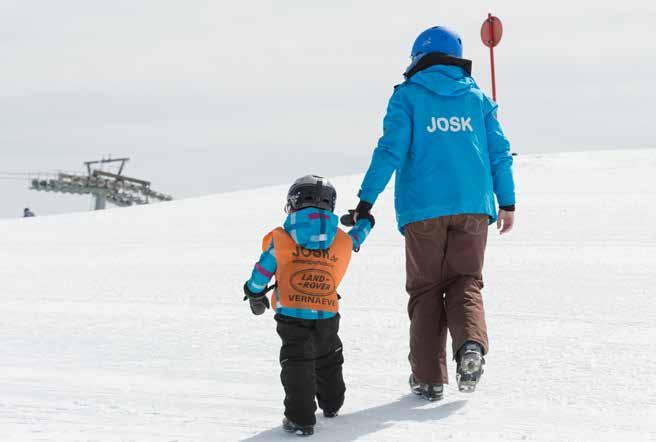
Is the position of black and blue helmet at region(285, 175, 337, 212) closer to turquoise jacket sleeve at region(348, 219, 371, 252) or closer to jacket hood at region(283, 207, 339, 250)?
jacket hood at region(283, 207, 339, 250)

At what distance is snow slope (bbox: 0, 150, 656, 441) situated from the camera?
10.9 ft

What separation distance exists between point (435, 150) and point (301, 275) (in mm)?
856

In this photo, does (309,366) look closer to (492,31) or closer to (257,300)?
(257,300)

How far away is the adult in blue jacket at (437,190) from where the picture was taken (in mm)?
3582

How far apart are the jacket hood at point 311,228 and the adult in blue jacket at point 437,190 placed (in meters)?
0.29

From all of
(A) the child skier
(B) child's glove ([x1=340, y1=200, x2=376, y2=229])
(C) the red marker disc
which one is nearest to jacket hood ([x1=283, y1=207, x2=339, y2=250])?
(A) the child skier

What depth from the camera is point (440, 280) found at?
3668mm

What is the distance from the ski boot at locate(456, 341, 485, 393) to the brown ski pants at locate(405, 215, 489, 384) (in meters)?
0.19

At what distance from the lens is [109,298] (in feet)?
21.3

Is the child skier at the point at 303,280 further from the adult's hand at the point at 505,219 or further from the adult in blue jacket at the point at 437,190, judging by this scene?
the adult's hand at the point at 505,219

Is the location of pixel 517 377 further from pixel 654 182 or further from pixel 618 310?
pixel 654 182

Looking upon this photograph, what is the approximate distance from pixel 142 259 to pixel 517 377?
16.8ft

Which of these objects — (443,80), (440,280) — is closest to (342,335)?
(440,280)

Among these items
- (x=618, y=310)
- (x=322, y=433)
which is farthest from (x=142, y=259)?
(x=322, y=433)
